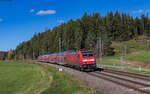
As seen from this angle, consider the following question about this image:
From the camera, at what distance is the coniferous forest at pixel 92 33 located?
108688 millimetres

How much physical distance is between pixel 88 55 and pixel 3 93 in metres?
14.8

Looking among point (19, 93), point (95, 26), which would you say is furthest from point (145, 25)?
point (19, 93)

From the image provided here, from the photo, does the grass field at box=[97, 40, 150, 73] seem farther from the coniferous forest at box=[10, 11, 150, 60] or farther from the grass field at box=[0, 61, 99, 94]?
the grass field at box=[0, 61, 99, 94]

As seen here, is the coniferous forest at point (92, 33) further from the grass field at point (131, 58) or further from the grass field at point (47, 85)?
the grass field at point (47, 85)

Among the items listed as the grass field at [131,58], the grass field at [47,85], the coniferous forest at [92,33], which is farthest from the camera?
the coniferous forest at [92,33]

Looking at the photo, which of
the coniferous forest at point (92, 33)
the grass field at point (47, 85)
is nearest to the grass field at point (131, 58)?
the coniferous forest at point (92, 33)

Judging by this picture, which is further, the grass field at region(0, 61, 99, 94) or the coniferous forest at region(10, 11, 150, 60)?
the coniferous forest at region(10, 11, 150, 60)

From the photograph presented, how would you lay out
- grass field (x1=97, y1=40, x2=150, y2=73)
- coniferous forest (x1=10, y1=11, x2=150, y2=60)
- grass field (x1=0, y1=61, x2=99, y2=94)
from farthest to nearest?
coniferous forest (x1=10, y1=11, x2=150, y2=60) < grass field (x1=97, y1=40, x2=150, y2=73) < grass field (x1=0, y1=61, x2=99, y2=94)

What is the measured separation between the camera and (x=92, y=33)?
4446 inches

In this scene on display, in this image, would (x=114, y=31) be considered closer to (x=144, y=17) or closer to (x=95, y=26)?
(x=95, y=26)

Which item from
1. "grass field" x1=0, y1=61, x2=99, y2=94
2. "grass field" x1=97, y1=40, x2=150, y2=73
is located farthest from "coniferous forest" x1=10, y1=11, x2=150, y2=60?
"grass field" x1=0, y1=61, x2=99, y2=94

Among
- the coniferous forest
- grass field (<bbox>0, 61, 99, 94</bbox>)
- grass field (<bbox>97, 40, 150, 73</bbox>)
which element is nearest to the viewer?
grass field (<bbox>0, 61, 99, 94</bbox>)

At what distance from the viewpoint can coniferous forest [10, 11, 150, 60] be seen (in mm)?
108688

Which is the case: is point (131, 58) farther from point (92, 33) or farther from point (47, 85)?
point (47, 85)
